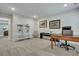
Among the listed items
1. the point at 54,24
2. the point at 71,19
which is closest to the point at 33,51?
the point at 71,19

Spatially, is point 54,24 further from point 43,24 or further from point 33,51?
point 33,51

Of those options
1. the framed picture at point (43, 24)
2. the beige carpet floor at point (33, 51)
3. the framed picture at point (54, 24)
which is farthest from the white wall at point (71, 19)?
the beige carpet floor at point (33, 51)

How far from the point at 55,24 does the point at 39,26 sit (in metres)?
2.50

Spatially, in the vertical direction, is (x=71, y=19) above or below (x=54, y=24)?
above

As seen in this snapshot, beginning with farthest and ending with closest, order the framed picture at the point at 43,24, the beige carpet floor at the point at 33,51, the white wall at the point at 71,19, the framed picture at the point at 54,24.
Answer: the framed picture at the point at 43,24 → the framed picture at the point at 54,24 → the white wall at the point at 71,19 → the beige carpet floor at the point at 33,51

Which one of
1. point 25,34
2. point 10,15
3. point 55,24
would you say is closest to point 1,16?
point 10,15

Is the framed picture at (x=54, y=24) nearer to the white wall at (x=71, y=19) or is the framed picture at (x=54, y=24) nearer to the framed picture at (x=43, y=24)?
the white wall at (x=71, y=19)

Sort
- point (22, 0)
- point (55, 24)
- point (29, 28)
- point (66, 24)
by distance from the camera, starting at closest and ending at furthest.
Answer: point (22, 0), point (66, 24), point (55, 24), point (29, 28)

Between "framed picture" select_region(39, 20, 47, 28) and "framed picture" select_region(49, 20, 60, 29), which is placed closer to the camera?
"framed picture" select_region(49, 20, 60, 29)

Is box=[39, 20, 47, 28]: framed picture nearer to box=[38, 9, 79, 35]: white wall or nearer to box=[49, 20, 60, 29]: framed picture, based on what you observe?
box=[49, 20, 60, 29]: framed picture

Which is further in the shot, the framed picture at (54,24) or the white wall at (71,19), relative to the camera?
the framed picture at (54,24)

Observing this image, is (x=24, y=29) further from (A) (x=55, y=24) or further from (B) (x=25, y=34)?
(A) (x=55, y=24)

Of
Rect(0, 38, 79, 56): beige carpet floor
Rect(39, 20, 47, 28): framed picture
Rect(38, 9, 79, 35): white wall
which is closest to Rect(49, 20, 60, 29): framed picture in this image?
Rect(38, 9, 79, 35): white wall

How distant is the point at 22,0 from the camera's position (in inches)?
58.5
